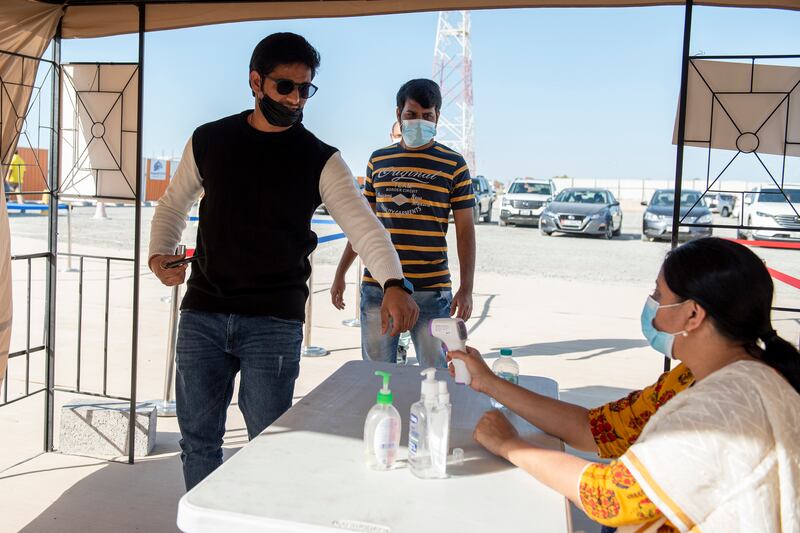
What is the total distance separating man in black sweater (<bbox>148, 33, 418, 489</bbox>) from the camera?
7.23 feet

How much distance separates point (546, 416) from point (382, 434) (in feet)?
1.75

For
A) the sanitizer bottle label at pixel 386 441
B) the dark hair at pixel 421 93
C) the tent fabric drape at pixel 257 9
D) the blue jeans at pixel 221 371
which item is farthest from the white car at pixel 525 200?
the sanitizer bottle label at pixel 386 441

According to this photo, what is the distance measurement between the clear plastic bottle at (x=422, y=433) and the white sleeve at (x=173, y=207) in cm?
124

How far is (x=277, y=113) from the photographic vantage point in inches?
87.3

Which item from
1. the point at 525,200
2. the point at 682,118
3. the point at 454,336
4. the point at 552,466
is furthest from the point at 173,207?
the point at 525,200

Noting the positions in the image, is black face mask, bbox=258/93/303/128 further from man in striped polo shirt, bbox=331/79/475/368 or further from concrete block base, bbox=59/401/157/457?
concrete block base, bbox=59/401/157/457

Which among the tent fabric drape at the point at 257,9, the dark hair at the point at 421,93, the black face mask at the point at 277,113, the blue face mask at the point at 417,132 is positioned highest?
the tent fabric drape at the point at 257,9

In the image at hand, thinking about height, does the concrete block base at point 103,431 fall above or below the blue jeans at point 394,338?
below

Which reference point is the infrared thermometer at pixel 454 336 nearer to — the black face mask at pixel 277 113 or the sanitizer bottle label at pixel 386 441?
the sanitizer bottle label at pixel 386 441

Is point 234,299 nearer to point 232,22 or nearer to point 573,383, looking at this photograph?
point 232,22

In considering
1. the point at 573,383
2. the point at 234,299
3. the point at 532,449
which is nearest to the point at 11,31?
the point at 234,299

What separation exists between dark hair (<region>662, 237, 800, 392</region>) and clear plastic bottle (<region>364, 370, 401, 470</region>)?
25.7 inches

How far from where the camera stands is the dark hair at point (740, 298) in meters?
1.40

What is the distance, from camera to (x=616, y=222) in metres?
18.1
